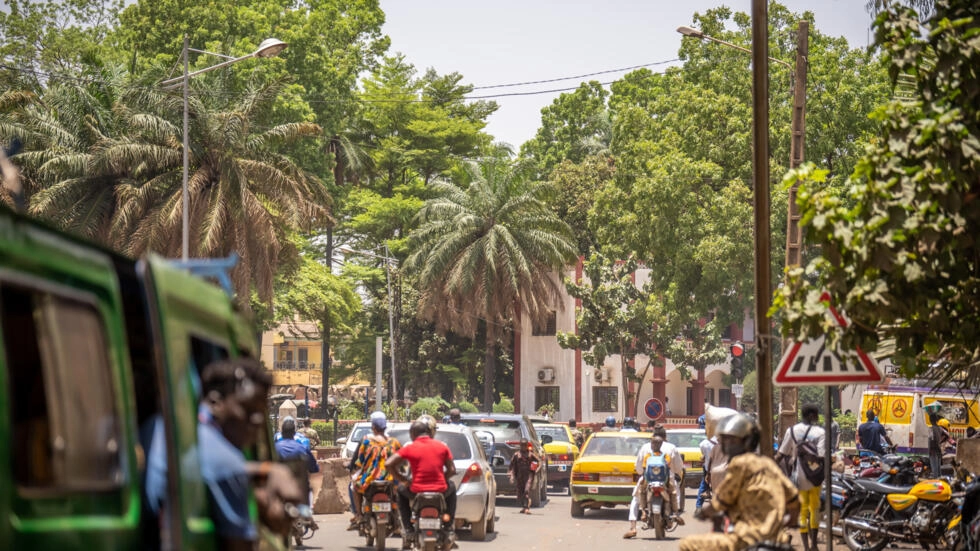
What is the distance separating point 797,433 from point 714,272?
31363mm

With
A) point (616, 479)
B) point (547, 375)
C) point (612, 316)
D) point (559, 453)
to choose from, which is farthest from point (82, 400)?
point (547, 375)

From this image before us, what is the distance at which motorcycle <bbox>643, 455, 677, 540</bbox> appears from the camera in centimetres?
2031

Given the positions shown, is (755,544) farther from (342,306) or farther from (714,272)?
(342,306)

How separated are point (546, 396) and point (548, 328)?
11.7ft

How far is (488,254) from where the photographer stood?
58.6 metres

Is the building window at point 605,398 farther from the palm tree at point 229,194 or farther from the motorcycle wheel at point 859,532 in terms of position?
the motorcycle wheel at point 859,532

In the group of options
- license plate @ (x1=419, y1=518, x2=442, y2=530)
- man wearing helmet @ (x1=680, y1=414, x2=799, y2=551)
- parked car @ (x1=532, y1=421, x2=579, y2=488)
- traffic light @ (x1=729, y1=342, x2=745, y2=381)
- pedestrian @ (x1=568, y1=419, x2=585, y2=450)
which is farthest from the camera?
pedestrian @ (x1=568, y1=419, x2=585, y2=450)

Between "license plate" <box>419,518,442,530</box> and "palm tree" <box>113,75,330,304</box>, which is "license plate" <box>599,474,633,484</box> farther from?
"palm tree" <box>113,75,330,304</box>

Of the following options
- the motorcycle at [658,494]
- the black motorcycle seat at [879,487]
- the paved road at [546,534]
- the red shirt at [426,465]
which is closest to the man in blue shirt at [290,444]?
the paved road at [546,534]

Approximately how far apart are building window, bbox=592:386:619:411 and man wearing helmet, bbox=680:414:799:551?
59220mm

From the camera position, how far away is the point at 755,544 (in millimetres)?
8438

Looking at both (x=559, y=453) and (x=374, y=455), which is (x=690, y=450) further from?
(x=374, y=455)

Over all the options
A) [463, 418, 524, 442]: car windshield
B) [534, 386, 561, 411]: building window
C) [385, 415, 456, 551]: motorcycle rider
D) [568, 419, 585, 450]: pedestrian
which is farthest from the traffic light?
[534, 386, 561, 411]: building window

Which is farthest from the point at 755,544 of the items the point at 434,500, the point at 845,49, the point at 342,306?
the point at 342,306
